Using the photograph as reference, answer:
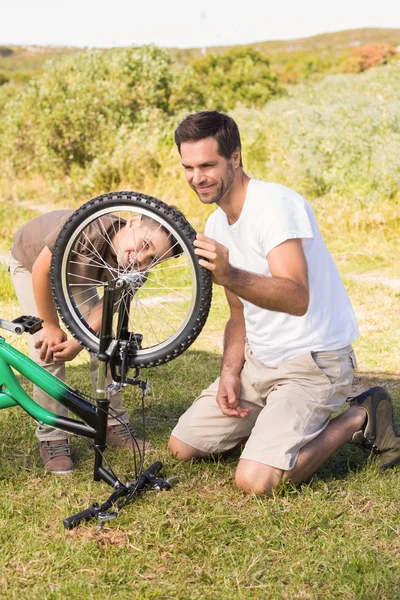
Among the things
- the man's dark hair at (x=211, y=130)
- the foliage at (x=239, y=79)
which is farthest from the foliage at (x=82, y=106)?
the man's dark hair at (x=211, y=130)

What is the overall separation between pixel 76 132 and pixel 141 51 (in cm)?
227

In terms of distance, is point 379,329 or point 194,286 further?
point 379,329

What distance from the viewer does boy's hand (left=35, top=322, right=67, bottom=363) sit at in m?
3.35

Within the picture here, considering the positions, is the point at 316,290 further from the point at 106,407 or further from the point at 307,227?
the point at 106,407

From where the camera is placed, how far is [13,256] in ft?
12.0

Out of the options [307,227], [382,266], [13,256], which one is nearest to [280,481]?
[307,227]

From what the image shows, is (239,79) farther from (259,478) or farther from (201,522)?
(201,522)

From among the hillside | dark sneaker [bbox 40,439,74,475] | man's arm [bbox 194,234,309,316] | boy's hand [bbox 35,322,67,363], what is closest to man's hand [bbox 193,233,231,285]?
man's arm [bbox 194,234,309,316]

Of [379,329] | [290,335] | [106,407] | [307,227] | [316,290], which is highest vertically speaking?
[307,227]

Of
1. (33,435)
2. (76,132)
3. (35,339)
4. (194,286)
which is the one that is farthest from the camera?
(76,132)

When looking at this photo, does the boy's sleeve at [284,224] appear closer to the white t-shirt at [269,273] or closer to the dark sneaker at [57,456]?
the white t-shirt at [269,273]

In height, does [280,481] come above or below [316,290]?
below

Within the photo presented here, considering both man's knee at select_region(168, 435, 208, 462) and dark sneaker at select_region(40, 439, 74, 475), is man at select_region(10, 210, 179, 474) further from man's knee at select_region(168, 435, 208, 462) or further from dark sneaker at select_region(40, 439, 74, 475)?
man's knee at select_region(168, 435, 208, 462)

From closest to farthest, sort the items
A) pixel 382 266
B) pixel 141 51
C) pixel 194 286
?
pixel 194 286 < pixel 382 266 < pixel 141 51
